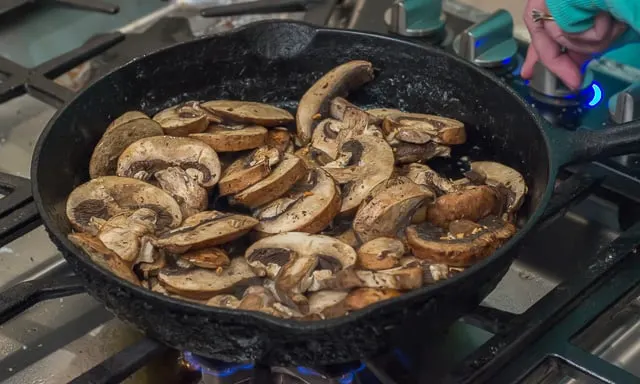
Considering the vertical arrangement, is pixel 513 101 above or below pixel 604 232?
above

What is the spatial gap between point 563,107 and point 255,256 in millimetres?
405

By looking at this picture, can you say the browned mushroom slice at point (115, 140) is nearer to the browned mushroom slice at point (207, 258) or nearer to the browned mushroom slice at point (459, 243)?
the browned mushroom slice at point (207, 258)

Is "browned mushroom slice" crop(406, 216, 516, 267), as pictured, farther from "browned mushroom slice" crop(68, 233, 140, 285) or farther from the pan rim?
"browned mushroom slice" crop(68, 233, 140, 285)

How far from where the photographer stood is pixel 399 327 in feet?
1.92

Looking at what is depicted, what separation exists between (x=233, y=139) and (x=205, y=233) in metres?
0.18

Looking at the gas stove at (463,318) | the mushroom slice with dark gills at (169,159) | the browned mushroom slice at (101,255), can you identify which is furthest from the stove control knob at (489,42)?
the browned mushroom slice at (101,255)

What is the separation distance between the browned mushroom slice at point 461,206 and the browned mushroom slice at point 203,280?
17 cm

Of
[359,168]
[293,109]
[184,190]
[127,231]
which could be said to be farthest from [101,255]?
[293,109]

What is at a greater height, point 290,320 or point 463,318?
point 290,320

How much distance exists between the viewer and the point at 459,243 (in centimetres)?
69

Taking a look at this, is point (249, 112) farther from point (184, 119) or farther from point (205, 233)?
point (205, 233)

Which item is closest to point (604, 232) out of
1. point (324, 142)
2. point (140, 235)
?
point (324, 142)

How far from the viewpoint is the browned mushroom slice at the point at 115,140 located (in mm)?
837

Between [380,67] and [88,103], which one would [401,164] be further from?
[88,103]
